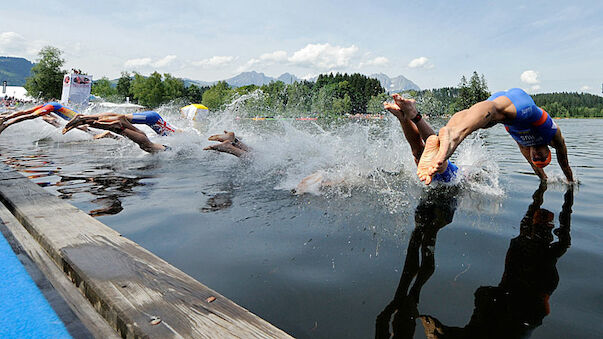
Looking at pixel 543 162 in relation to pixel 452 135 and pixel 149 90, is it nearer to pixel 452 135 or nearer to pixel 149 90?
pixel 452 135

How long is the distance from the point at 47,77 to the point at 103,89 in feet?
136

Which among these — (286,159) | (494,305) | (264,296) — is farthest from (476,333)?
(286,159)

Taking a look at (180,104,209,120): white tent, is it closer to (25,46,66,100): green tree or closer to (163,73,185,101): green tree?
(25,46,66,100): green tree

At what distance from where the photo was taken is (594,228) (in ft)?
11.3

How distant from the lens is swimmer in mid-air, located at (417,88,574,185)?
2.89m

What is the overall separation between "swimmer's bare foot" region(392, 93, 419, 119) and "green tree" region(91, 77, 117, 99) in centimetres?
9594

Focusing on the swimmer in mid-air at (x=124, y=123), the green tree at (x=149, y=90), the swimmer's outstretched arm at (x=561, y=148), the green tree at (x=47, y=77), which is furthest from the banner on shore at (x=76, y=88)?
the green tree at (x=149, y=90)

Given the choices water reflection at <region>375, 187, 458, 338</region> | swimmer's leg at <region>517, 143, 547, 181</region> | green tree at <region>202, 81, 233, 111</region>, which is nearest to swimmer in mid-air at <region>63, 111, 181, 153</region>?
water reflection at <region>375, 187, 458, 338</region>

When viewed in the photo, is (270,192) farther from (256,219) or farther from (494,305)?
(494,305)

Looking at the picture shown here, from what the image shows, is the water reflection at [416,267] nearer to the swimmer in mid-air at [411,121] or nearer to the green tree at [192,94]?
the swimmer in mid-air at [411,121]

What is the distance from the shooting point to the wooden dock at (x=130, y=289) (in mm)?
1334

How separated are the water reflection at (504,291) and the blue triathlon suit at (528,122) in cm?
134

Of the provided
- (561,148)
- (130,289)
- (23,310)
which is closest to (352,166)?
(561,148)

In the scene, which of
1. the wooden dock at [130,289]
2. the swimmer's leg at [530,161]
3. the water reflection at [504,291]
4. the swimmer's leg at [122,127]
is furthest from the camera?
the swimmer's leg at [122,127]
